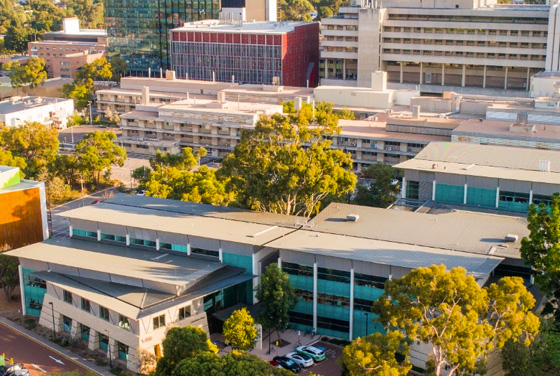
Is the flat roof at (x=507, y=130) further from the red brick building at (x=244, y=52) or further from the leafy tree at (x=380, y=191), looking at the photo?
the red brick building at (x=244, y=52)

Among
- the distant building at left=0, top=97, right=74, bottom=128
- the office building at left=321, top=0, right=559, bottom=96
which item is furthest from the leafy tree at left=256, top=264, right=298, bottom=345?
the office building at left=321, top=0, right=559, bottom=96

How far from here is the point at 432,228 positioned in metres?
53.4

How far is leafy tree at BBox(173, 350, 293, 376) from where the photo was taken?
39.0 m

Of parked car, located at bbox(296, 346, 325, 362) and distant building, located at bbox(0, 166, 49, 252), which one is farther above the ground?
distant building, located at bbox(0, 166, 49, 252)

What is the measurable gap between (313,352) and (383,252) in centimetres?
678

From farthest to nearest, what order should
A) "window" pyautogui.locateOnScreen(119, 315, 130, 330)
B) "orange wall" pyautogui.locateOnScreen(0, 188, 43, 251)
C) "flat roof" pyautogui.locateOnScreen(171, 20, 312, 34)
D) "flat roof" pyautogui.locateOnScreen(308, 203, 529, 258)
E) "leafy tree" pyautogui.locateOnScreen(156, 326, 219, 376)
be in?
1. "flat roof" pyautogui.locateOnScreen(171, 20, 312, 34)
2. "orange wall" pyautogui.locateOnScreen(0, 188, 43, 251)
3. "flat roof" pyautogui.locateOnScreen(308, 203, 529, 258)
4. "window" pyautogui.locateOnScreen(119, 315, 130, 330)
5. "leafy tree" pyautogui.locateOnScreen(156, 326, 219, 376)

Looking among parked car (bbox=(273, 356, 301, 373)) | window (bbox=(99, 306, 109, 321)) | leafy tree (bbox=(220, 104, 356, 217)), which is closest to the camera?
parked car (bbox=(273, 356, 301, 373))

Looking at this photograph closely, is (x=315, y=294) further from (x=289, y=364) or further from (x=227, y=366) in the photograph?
(x=227, y=366)

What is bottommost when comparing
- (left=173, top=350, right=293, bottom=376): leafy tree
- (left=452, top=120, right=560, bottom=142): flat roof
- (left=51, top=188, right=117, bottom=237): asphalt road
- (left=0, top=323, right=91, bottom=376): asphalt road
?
(left=0, top=323, right=91, bottom=376): asphalt road

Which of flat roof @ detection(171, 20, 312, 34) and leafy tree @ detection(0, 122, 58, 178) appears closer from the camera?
leafy tree @ detection(0, 122, 58, 178)

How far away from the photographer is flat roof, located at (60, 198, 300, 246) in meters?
52.6

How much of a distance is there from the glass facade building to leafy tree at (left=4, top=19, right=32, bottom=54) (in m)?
48.1

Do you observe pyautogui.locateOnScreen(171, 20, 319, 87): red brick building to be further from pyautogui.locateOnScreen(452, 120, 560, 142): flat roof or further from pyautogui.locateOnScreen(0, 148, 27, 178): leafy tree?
pyautogui.locateOnScreen(0, 148, 27, 178): leafy tree

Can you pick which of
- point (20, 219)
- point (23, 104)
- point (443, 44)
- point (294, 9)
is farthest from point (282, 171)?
point (294, 9)
